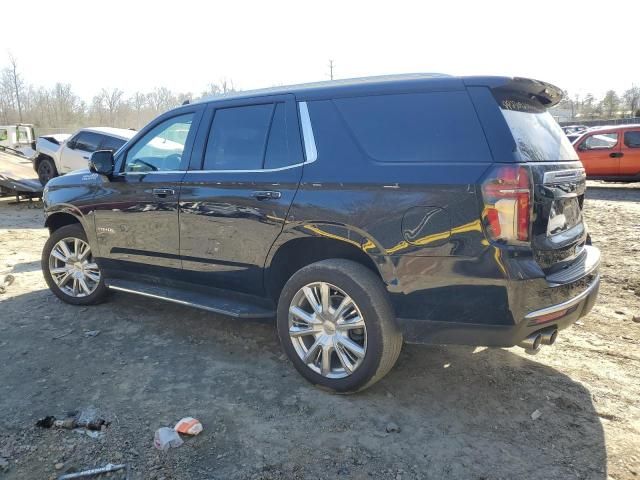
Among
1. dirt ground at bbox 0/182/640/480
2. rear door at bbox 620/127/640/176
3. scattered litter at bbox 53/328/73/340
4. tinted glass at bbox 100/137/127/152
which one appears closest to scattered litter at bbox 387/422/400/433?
dirt ground at bbox 0/182/640/480

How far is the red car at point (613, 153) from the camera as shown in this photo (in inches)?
552

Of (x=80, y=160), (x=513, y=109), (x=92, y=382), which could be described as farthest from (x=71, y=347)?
(x=80, y=160)

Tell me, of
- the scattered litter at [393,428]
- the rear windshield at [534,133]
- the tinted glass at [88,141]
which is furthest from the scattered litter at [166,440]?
the tinted glass at [88,141]

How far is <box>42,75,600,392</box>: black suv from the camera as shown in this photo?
2.69 metres

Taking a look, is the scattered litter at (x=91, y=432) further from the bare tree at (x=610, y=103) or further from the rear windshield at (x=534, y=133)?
the bare tree at (x=610, y=103)

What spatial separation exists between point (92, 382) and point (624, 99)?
81412mm

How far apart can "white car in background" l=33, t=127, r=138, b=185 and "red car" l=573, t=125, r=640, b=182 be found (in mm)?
12509

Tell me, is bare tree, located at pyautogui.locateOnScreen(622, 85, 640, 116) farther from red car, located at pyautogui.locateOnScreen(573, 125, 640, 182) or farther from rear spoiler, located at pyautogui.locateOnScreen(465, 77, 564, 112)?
rear spoiler, located at pyautogui.locateOnScreen(465, 77, 564, 112)

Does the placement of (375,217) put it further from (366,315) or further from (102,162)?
(102,162)

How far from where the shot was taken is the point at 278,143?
350 centimetres

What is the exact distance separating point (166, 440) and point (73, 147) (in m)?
11.6

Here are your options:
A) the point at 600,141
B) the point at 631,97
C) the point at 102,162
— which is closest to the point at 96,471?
the point at 102,162

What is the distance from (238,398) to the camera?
3.22 meters

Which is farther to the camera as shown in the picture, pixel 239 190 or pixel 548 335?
pixel 239 190
